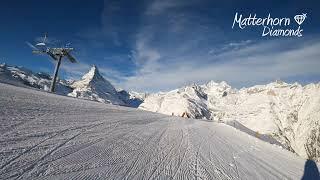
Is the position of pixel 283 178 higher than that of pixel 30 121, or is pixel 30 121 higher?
pixel 30 121

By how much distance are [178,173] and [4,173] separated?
373cm

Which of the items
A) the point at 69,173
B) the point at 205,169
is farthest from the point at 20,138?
the point at 205,169

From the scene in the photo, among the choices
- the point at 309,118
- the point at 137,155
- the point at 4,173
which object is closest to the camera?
the point at 4,173

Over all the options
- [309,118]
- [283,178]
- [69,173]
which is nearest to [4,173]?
[69,173]

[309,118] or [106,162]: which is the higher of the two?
[309,118]

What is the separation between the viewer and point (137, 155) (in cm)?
728

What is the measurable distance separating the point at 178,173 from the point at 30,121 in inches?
187

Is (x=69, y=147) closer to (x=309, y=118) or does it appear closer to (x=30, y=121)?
(x=30, y=121)

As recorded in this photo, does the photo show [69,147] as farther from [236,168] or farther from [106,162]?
[236,168]

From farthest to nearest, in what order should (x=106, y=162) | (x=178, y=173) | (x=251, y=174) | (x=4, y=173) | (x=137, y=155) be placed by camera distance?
(x=251, y=174) → (x=137, y=155) → (x=178, y=173) → (x=106, y=162) → (x=4, y=173)

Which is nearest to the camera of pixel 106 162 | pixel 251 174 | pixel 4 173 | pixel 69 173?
pixel 4 173

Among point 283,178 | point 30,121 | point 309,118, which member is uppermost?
point 309,118

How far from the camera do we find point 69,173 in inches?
196

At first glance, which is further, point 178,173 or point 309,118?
point 309,118
